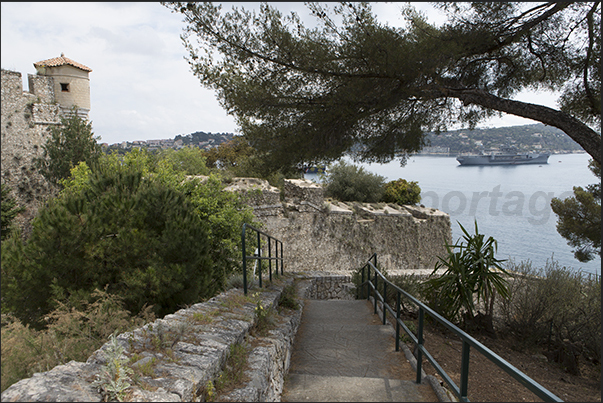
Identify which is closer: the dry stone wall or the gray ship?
the dry stone wall

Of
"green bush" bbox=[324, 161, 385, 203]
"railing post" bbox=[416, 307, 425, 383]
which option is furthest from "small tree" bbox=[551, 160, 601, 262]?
"green bush" bbox=[324, 161, 385, 203]

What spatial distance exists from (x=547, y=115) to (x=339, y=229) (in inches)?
435

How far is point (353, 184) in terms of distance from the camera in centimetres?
2498

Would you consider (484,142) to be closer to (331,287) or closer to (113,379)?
(331,287)

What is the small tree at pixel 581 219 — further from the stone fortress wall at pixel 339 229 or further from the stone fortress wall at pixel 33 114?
the stone fortress wall at pixel 33 114

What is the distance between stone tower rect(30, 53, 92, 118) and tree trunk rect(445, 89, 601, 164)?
60.9 feet

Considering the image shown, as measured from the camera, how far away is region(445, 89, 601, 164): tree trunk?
4.90 metres

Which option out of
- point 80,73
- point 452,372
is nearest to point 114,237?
point 452,372

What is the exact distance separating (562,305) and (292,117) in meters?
6.09

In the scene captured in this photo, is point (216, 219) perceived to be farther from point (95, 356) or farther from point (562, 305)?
point (562, 305)

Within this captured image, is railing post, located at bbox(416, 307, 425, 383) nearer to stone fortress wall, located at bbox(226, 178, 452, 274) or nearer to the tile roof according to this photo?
stone fortress wall, located at bbox(226, 178, 452, 274)

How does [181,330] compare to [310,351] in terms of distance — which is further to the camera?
[310,351]

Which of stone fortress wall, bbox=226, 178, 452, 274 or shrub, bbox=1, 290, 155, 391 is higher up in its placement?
shrub, bbox=1, 290, 155, 391

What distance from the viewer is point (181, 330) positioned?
2748mm
